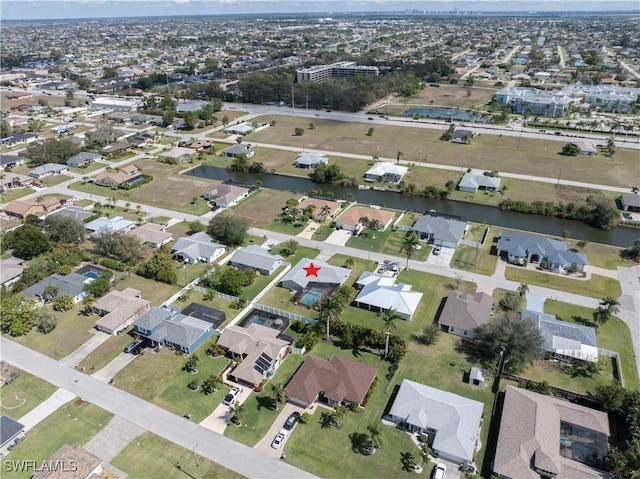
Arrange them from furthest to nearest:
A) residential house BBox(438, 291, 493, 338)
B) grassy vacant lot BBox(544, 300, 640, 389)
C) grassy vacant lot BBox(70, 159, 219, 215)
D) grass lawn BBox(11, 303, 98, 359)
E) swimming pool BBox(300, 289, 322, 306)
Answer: grassy vacant lot BBox(70, 159, 219, 215)
swimming pool BBox(300, 289, 322, 306)
residential house BBox(438, 291, 493, 338)
grass lawn BBox(11, 303, 98, 359)
grassy vacant lot BBox(544, 300, 640, 389)

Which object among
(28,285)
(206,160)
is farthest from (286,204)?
(28,285)

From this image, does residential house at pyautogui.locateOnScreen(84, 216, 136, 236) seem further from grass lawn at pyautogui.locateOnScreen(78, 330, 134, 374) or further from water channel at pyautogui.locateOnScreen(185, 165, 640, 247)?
water channel at pyautogui.locateOnScreen(185, 165, 640, 247)

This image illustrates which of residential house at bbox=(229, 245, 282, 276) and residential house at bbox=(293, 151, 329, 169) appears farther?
residential house at bbox=(293, 151, 329, 169)

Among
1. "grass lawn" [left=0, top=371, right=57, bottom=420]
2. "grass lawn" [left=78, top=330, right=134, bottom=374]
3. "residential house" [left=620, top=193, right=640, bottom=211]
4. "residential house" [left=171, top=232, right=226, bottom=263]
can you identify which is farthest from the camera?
"residential house" [left=620, top=193, right=640, bottom=211]

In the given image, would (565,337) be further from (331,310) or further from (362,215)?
(362,215)

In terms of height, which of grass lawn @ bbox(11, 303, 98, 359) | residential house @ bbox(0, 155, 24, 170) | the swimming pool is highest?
residential house @ bbox(0, 155, 24, 170)

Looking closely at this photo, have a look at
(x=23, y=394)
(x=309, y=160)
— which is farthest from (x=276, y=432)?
(x=309, y=160)

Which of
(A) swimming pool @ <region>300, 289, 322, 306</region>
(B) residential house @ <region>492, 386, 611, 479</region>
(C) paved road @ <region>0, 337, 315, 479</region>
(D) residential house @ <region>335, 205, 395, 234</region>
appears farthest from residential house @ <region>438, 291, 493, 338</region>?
(C) paved road @ <region>0, 337, 315, 479</region>

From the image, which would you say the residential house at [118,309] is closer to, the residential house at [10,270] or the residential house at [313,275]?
the residential house at [10,270]
